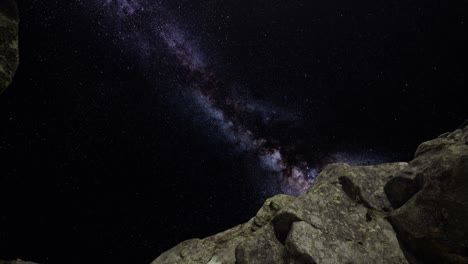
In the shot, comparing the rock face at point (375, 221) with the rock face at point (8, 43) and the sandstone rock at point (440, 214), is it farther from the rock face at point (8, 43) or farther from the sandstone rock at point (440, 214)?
the rock face at point (8, 43)

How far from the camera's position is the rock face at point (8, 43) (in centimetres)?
1261

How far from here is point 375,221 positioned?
8.42 metres

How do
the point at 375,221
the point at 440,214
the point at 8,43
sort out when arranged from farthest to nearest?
the point at 8,43 → the point at 375,221 → the point at 440,214

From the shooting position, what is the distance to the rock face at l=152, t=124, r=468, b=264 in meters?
6.66

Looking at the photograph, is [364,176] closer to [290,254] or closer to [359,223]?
[359,223]

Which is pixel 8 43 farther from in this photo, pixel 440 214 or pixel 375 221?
pixel 440 214

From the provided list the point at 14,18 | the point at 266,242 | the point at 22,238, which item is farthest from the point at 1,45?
the point at 22,238

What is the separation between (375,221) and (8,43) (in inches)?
694

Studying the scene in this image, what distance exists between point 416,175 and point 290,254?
4.49m

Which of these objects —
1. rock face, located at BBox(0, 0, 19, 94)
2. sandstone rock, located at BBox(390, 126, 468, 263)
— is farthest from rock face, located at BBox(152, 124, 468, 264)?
rock face, located at BBox(0, 0, 19, 94)

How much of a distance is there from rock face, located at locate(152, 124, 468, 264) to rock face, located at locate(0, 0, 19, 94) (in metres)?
11.3

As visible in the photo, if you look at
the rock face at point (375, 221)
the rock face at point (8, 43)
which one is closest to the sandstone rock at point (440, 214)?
the rock face at point (375, 221)

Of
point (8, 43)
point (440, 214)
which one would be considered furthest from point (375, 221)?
point (8, 43)

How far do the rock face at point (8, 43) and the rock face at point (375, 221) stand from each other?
37.2ft
